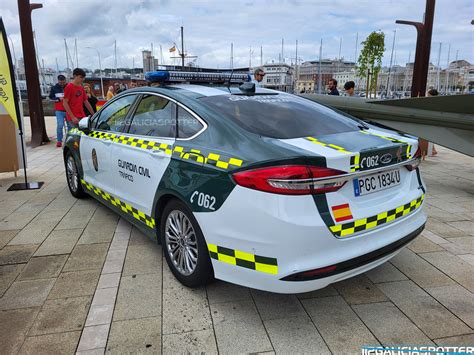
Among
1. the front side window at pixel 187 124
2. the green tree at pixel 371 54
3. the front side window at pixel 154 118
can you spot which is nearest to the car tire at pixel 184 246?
the front side window at pixel 187 124

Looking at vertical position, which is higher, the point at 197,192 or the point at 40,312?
the point at 197,192

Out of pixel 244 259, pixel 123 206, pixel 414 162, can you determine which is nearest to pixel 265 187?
pixel 244 259

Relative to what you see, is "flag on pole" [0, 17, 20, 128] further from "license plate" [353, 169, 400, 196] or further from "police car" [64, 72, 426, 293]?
"license plate" [353, 169, 400, 196]

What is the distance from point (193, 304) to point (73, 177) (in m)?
3.26

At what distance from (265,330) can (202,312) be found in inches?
18.2

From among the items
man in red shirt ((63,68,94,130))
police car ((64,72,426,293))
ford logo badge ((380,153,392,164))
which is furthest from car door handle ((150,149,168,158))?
man in red shirt ((63,68,94,130))

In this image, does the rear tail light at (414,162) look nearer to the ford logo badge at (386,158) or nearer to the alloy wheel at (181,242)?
the ford logo badge at (386,158)

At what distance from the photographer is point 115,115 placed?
3.99 metres

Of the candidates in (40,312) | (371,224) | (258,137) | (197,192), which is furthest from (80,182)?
(371,224)

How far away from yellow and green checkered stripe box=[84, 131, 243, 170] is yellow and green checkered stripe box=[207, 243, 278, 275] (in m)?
0.52

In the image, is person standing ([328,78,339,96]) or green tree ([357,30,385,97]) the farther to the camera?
green tree ([357,30,385,97])

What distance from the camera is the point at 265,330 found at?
2391 millimetres

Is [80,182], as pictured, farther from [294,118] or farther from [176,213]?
[294,118]

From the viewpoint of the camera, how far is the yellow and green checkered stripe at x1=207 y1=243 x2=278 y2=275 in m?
2.17
